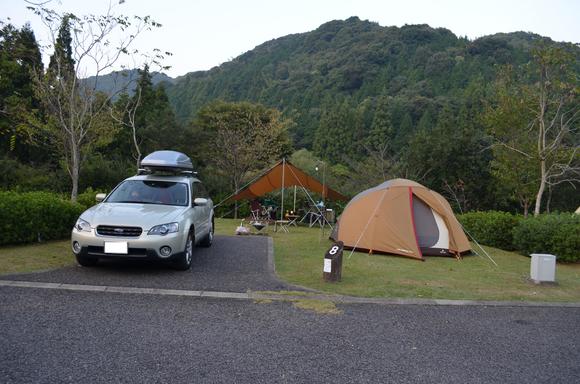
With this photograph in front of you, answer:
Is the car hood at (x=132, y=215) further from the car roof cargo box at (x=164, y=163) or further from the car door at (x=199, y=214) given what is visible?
the car roof cargo box at (x=164, y=163)

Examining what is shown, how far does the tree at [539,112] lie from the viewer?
16719 mm

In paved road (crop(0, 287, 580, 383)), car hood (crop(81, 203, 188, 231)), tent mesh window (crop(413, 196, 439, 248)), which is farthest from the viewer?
tent mesh window (crop(413, 196, 439, 248))

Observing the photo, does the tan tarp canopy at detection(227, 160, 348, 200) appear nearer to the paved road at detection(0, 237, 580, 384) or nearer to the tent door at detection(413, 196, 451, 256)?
the tent door at detection(413, 196, 451, 256)

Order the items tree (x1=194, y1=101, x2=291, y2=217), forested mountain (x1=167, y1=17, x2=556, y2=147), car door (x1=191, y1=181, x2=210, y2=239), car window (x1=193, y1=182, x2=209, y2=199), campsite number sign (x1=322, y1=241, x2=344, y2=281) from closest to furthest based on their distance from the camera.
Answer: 1. campsite number sign (x1=322, y1=241, x2=344, y2=281)
2. car door (x1=191, y1=181, x2=210, y2=239)
3. car window (x1=193, y1=182, x2=209, y2=199)
4. tree (x1=194, y1=101, x2=291, y2=217)
5. forested mountain (x1=167, y1=17, x2=556, y2=147)

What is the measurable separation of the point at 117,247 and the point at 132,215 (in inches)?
21.1

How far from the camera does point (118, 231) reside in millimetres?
6605

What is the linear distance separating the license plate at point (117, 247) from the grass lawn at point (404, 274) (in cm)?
120

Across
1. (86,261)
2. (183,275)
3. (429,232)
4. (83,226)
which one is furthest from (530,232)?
(83,226)

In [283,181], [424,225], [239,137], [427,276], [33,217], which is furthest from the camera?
[239,137]

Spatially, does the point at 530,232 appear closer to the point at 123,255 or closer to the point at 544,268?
the point at 544,268

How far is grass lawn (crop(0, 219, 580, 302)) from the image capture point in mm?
6898

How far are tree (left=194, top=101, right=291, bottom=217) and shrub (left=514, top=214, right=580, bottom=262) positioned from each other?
13814 millimetres

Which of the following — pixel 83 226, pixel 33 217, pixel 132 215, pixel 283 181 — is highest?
pixel 283 181

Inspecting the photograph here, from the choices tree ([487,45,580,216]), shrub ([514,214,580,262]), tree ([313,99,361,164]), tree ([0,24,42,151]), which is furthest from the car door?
tree ([313,99,361,164])
